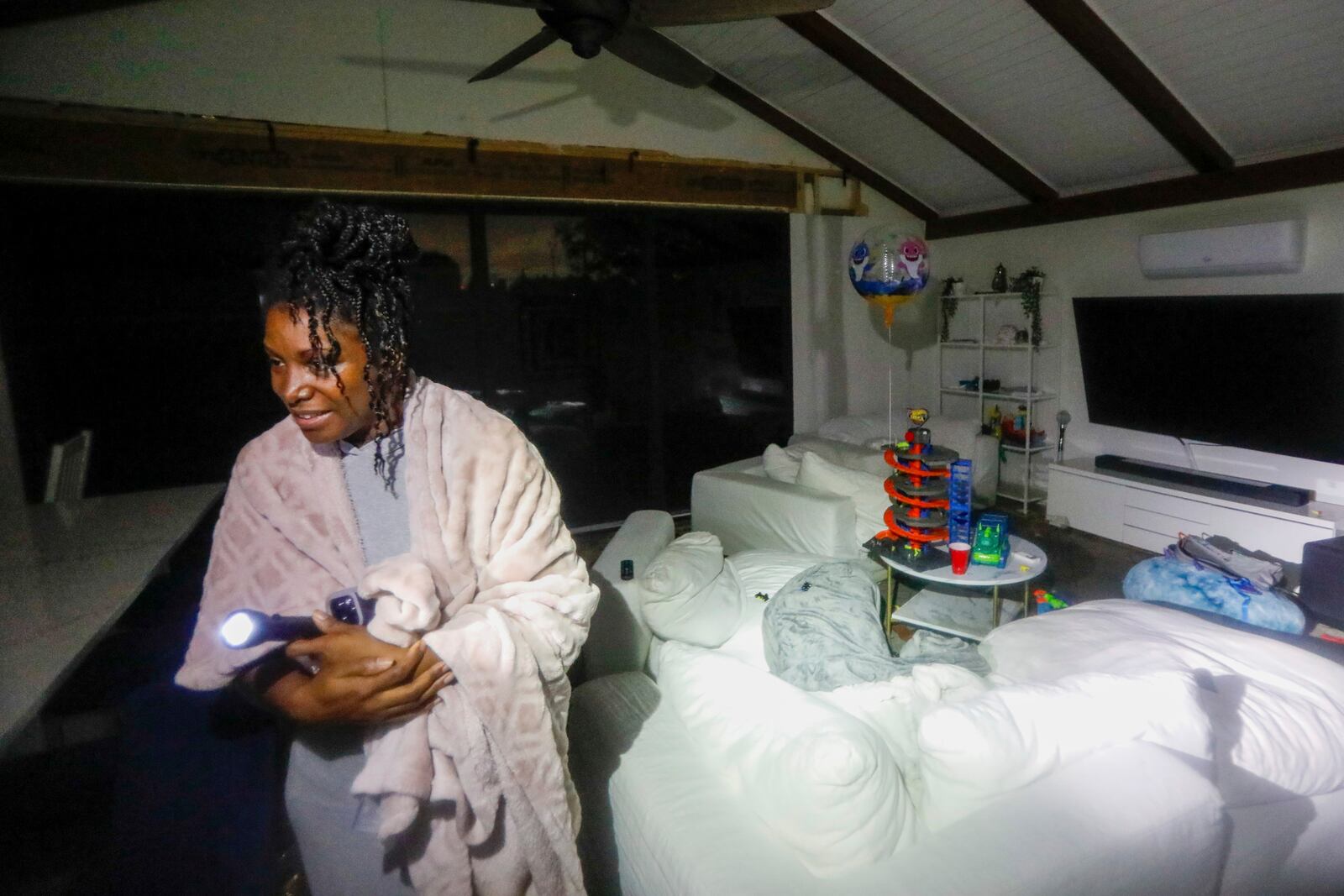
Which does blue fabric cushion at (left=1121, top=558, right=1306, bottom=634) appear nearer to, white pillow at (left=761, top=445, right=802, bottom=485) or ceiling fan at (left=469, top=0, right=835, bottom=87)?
white pillow at (left=761, top=445, right=802, bottom=485)

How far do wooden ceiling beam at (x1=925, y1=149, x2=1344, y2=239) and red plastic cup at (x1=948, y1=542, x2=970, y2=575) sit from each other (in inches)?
93.3

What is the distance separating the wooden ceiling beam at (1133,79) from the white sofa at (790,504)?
1749mm

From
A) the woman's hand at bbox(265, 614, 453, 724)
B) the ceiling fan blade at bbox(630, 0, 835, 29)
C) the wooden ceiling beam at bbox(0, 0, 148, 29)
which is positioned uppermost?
the wooden ceiling beam at bbox(0, 0, 148, 29)

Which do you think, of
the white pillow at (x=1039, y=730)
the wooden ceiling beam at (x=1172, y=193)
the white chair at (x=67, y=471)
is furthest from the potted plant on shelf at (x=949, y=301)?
the white chair at (x=67, y=471)

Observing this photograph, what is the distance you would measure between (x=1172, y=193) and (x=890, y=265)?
1533 millimetres

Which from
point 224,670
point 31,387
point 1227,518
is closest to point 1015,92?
point 1227,518

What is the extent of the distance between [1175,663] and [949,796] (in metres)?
0.61

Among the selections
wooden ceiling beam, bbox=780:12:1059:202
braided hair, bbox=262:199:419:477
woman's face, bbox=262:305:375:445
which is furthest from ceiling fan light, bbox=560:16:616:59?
wooden ceiling beam, bbox=780:12:1059:202

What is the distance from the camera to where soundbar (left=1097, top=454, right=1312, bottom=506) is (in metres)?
3.25

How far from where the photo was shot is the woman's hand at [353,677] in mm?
808

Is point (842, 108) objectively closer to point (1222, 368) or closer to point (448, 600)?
point (1222, 368)

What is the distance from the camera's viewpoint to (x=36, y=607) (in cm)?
130

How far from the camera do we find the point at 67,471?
94.3 inches

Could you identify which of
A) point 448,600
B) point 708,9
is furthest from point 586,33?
point 448,600
